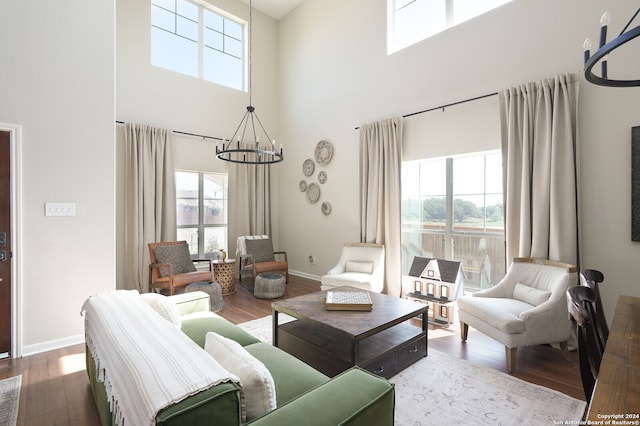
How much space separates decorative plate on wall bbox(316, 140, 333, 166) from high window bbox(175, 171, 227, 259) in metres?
1.82

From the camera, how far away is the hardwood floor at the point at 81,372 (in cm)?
210

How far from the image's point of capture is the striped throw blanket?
0.95 meters

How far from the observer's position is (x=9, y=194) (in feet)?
9.35

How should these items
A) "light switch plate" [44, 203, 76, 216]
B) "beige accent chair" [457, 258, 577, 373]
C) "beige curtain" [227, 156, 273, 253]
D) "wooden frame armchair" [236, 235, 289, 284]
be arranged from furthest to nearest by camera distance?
"beige curtain" [227, 156, 273, 253], "wooden frame armchair" [236, 235, 289, 284], "light switch plate" [44, 203, 76, 216], "beige accent chair" [457, 258, 577, 373]

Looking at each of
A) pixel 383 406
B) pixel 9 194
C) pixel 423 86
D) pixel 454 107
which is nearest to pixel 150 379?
pixel 383 406

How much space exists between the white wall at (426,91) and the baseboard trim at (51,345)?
11.8 feet

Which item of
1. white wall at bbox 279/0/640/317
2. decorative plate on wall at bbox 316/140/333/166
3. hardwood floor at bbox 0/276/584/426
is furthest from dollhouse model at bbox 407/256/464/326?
decorative plate on wall at bbox 316/140/333/166

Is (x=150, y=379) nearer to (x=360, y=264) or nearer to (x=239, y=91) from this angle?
(x=360, y=264)

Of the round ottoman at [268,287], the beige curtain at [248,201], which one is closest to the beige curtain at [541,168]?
the round ottoman at [268,287]

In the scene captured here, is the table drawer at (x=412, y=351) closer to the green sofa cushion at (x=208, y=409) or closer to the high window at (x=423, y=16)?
the green sofa cushion at (x=208, y=409)

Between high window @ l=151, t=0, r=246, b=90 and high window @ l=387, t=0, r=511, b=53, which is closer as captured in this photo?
high window @ l=387, t=0, r=511, b=53

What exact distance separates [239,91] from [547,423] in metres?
6.25

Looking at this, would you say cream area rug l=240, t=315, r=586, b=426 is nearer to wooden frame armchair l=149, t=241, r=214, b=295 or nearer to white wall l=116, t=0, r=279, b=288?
wooden frame armchair l=149, t=241, r=214, b=295

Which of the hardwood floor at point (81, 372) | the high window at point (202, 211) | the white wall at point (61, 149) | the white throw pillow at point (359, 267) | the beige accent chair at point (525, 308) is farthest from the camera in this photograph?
the high window at point (202, 211)
